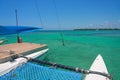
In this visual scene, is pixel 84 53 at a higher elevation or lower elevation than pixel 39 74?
lower

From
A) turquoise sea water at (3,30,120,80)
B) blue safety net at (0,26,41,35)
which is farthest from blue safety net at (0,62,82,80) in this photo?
turquoise sea water at (3,30,120,80)

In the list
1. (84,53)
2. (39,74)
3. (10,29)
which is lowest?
(84,53)

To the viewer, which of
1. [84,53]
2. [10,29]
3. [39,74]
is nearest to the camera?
[39,74]

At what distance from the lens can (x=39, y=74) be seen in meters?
2.97

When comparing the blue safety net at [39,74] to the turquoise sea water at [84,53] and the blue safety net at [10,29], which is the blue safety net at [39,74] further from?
the turquoise sea water at [84,53]

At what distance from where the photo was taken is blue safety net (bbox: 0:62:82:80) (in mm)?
2795

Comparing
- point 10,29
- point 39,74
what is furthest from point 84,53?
point 39,74

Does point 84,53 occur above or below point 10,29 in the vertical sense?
below

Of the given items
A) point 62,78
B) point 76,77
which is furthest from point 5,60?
point 76,77

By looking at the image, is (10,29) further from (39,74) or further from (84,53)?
(84,53)

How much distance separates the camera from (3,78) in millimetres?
2848

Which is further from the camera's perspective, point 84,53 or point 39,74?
point 84,53

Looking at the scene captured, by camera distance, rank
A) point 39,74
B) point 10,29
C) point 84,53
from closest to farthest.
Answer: point 39,74
point 10,29
point 84,53

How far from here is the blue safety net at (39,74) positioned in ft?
9.17
